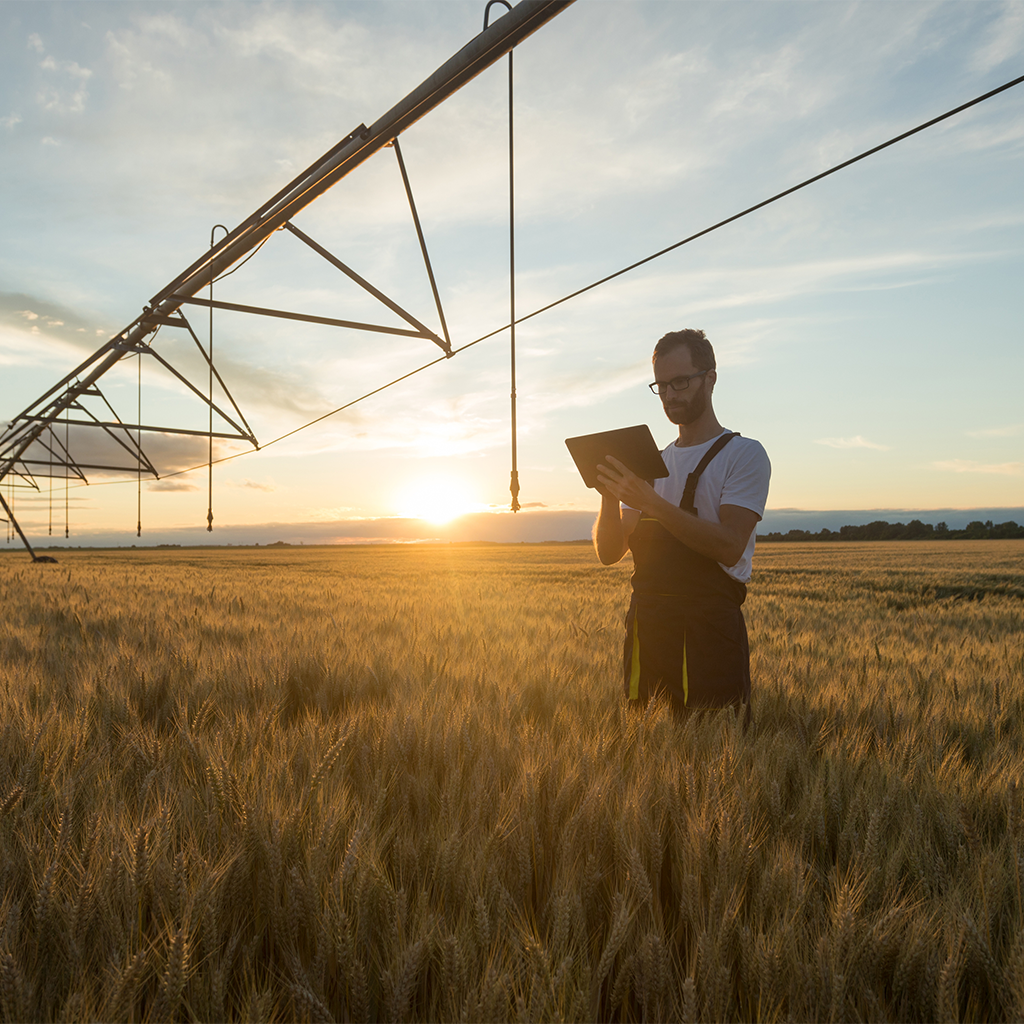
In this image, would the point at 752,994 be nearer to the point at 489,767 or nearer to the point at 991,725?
the point at 489,767

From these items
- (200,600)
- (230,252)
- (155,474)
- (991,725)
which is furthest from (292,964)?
(155,474)

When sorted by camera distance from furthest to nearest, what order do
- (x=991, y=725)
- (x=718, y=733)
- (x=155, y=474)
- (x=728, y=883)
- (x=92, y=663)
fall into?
(x=155, y=474)
(x=92, y=663)
(x=991, y=725)
(x=718, y=733)
(x=728, y=883)

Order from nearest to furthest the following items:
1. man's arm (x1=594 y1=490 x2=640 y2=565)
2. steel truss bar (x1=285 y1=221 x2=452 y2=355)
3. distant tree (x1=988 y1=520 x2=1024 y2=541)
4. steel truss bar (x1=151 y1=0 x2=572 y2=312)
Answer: man's arm (x1=594 y1=490 x2=640 y2=565)
steel truss bar (x1=151 y1=0 x2=572 y2=312)
steel truss bar (x1=285 y1=221 x2=452 y2=355)
distant tree (x1=988 y1=520 x2=1024 y2=541)

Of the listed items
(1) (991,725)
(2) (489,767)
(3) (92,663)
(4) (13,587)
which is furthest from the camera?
(4) (13,587)

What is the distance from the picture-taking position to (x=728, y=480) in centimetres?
294

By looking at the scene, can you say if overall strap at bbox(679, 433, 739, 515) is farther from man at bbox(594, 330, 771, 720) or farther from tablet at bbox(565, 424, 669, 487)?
tablet at bbox(565, 424, 669, 487)

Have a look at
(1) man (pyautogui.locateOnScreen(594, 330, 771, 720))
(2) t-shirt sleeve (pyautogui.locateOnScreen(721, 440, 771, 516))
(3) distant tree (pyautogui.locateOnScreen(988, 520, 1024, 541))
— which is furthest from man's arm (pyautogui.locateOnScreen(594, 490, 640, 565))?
(3) distant tree (pyautogui.locateOnScreen(988, 520, 1024, 541))

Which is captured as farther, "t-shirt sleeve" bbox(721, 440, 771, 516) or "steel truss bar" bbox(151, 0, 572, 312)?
"steel truss bar" bbox(151, 0, 572, 312)

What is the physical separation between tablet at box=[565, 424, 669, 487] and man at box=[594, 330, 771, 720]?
0.08m

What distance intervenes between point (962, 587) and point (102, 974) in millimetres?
16790

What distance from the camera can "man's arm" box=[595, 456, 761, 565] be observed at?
107 inches

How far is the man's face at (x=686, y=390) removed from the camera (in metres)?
3.03

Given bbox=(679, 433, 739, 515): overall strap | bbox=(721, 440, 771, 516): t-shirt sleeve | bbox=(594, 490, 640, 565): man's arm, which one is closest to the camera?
bbox=(721, 440, 771, 516): t-shirt sleeve

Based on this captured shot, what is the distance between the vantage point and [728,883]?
4.44ft
